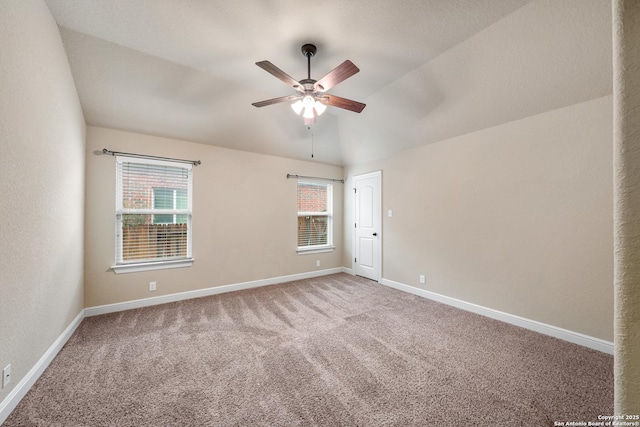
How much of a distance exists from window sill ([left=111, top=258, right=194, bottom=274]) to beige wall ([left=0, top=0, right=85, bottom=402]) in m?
0.68

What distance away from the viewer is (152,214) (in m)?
3.70

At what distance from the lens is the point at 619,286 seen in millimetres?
497

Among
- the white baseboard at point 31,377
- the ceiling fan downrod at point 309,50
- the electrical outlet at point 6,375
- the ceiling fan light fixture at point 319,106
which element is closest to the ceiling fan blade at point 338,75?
the ceiling fan light fixture at point 319,106

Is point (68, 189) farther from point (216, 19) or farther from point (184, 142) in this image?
point (216, 19)

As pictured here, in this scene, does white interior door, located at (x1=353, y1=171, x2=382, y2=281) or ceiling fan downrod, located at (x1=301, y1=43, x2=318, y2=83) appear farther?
white interior door, located at (x1=353, y1=171, x2=382, y2=281)

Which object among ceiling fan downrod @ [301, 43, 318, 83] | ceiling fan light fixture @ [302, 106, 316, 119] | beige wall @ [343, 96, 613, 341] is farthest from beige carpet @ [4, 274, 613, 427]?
ceiling fan downrod @ [301, 43, 318, 83]

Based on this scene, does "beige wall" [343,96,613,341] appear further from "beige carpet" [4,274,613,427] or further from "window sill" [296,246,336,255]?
"window sill" [296,246,336,255]

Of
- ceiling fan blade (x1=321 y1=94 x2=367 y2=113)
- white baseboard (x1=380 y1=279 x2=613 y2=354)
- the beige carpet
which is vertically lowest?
the beige carpet

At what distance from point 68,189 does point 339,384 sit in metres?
3.28

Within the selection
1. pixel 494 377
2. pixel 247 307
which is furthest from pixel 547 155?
pixel 247 307

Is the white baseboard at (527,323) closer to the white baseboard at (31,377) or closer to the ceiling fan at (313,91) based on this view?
the ceiling fan at (313,91)

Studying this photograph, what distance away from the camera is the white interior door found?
4.86 meters

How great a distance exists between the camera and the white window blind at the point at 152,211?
3494 millimetres

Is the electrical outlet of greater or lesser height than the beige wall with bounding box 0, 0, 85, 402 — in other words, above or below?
below
